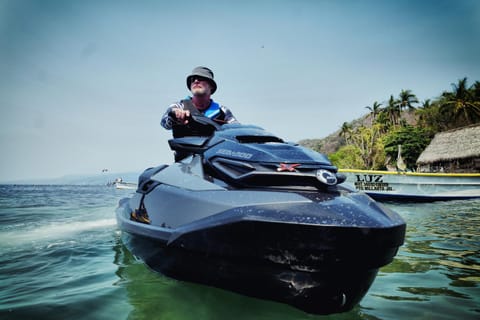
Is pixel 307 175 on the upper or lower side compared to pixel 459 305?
upper

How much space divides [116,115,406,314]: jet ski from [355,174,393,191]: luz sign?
40.9ft

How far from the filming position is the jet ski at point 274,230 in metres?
1.24

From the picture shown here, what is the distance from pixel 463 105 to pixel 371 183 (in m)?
34.7

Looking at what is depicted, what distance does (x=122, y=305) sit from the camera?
1729 mm

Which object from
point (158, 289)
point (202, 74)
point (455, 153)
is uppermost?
point (202, 74)

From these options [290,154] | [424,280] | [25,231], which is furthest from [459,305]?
[25,231]

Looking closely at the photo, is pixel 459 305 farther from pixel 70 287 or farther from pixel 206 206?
pixel 70 287

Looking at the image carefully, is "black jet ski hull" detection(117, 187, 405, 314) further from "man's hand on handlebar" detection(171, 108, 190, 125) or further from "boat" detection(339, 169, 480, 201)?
"boat" detection(339, 169, 480, 201)

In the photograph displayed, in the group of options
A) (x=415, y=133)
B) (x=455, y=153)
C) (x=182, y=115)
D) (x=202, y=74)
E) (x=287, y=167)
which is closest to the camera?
(x=287, y=167)

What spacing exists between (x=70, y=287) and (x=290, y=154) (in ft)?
6.21

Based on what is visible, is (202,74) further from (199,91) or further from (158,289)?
(158,289)

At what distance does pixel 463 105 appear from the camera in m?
36.9

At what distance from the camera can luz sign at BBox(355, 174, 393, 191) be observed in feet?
41.9

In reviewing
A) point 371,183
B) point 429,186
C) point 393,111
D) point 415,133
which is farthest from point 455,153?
point 393,111
